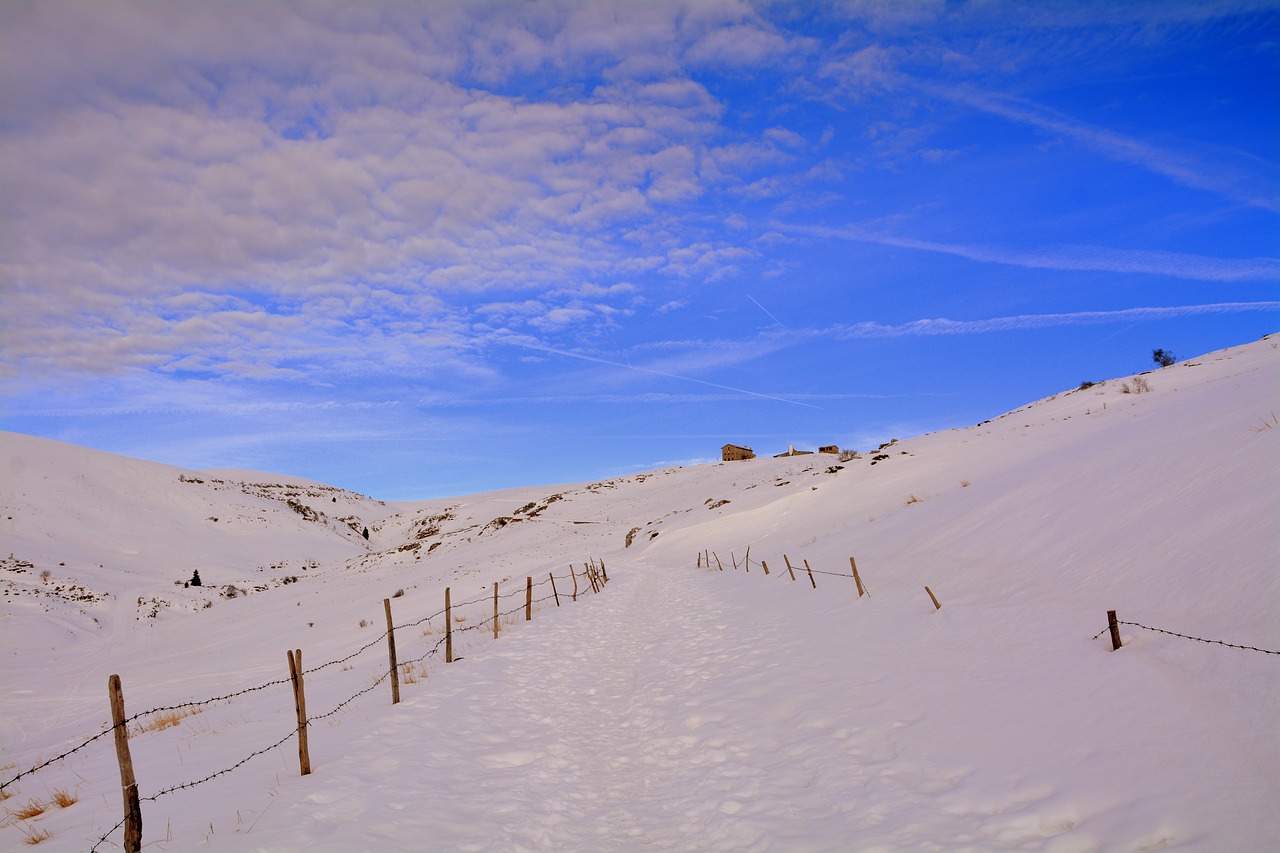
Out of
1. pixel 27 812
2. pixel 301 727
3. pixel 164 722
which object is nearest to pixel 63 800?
pixel 27 812

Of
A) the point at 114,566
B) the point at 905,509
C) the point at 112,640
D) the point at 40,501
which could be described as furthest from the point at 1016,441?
the point at 40,501

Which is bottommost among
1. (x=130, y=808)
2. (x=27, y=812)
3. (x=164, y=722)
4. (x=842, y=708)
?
(x=164, y=722)

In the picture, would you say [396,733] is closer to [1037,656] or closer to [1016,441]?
[1037,656]

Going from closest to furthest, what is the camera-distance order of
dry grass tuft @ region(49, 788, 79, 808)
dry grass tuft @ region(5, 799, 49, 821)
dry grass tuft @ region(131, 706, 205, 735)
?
1. dry grass tuft @ region(5, 799, 49, 821)
2. dry grass tuft @ region(49, 788, 79, 808)
3. dry grass tuft @ region(131, 706, 205, 735)

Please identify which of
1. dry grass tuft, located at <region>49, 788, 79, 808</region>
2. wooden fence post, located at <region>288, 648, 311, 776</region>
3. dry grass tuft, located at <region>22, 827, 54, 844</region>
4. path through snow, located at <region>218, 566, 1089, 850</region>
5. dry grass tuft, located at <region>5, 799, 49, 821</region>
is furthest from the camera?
dry grass tuft, located at <region>49, 788, 79, 808</region>

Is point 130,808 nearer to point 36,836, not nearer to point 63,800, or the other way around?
point 36,836

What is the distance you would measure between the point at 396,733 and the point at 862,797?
20.2ft

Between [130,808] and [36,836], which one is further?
[36,836]

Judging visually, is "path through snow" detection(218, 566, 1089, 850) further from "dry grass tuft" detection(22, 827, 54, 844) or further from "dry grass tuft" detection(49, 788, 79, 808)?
"dry grass tuft" detection(49, 788, 79, 808)

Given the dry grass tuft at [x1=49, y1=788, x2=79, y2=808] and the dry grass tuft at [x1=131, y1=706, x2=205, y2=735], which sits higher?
the dry grass tuft at [x1=49, y1=788, x2=79, y2=808]

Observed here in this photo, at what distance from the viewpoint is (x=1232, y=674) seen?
602cm

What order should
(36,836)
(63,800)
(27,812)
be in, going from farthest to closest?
(63,800) → (27,812) → (36,836)

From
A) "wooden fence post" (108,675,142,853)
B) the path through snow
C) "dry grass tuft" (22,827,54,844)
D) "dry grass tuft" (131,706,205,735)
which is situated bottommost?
"dry grass tuft" (131,706,205,735)

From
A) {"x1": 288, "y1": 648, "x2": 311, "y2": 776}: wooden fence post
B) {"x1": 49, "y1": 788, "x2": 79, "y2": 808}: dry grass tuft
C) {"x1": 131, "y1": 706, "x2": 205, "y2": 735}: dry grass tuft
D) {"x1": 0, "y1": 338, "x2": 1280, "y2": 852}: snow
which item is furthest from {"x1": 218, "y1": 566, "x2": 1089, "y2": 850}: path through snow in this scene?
{"x1": 131, "y1": 706, "x2": 205, "y2": 735}: dry grass tuft
